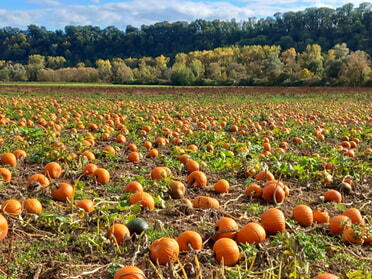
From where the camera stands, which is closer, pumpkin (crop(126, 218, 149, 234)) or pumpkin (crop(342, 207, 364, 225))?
pumpkin (crop(126, 218, 149, 234))

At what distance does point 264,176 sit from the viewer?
6.40 m

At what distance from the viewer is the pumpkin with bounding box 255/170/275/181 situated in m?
6.35

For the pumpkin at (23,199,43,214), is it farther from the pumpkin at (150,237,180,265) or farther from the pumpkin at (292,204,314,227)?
the pumpkin at (292,204,314,227)

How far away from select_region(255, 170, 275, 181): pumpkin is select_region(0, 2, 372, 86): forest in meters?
53.0

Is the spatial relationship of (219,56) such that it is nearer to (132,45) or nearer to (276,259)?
(132,45)

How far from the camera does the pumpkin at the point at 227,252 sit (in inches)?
138

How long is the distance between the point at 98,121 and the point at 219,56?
339 ft

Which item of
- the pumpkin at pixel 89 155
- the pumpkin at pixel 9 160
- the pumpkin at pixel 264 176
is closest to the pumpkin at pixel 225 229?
the pumpkin at pixel 264 176

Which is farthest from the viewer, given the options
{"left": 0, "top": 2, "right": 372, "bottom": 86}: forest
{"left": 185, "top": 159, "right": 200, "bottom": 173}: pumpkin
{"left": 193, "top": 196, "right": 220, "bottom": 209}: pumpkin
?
{"left": 0, "top": 2, "right": 372, "bottom": 86}: forest

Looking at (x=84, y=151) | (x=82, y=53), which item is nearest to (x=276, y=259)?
(x=84, y=151)

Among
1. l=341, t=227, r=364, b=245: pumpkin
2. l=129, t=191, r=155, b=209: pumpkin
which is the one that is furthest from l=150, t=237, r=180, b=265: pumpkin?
l=341, t=227, r=364, b=245: pumpkin

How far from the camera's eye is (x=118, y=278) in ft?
9.65

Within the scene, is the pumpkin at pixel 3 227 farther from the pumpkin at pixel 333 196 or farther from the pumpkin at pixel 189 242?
the pumpkin at pixel 333 196

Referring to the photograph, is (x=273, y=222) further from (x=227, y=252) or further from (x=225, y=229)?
(x=227, y=252)
